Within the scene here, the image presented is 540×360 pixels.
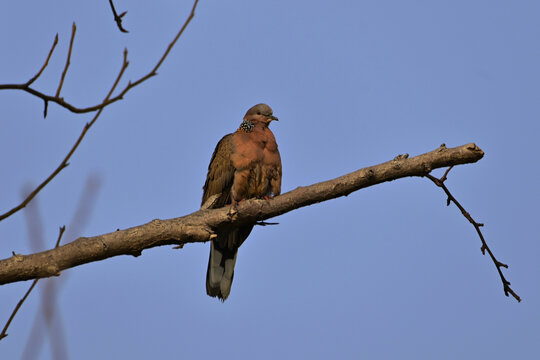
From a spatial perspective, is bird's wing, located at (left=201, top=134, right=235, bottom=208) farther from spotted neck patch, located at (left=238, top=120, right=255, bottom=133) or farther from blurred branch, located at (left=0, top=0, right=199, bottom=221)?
blurred branch, located at (left=0, top=0, right=199, bottom=221)

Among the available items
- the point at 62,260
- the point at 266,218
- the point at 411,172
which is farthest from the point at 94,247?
the point at 411,172

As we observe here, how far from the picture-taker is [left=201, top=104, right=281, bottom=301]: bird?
598 cm

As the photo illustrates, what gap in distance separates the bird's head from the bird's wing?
523mm

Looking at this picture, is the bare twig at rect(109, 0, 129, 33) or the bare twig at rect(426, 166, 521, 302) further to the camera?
the bare twig at rect(426, 166, 521, 302)

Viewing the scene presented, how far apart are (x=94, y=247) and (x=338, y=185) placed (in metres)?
1.61

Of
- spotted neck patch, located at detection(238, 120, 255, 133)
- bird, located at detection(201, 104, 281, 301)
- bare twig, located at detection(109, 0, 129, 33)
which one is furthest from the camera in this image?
spotted neck patch, located at detection(238, 120, 255, 133)

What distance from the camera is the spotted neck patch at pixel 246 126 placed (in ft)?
21.1

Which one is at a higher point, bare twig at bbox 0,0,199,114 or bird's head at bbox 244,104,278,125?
bird's head at bbox 244,104,278,125

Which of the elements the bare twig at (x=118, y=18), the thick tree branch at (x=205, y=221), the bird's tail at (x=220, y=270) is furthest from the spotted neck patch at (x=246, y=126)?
the bare twig at (x=118, y=18)

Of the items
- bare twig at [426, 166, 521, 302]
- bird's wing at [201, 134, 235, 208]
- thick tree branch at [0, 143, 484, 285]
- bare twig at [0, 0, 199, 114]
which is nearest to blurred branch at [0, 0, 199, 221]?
bare twig at [0, 0, 199, 114]

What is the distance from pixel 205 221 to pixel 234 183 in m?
1.76

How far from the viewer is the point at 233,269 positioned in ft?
20.0

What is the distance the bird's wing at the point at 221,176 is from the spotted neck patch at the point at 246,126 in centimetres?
24

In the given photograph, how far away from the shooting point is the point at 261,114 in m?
6.70
